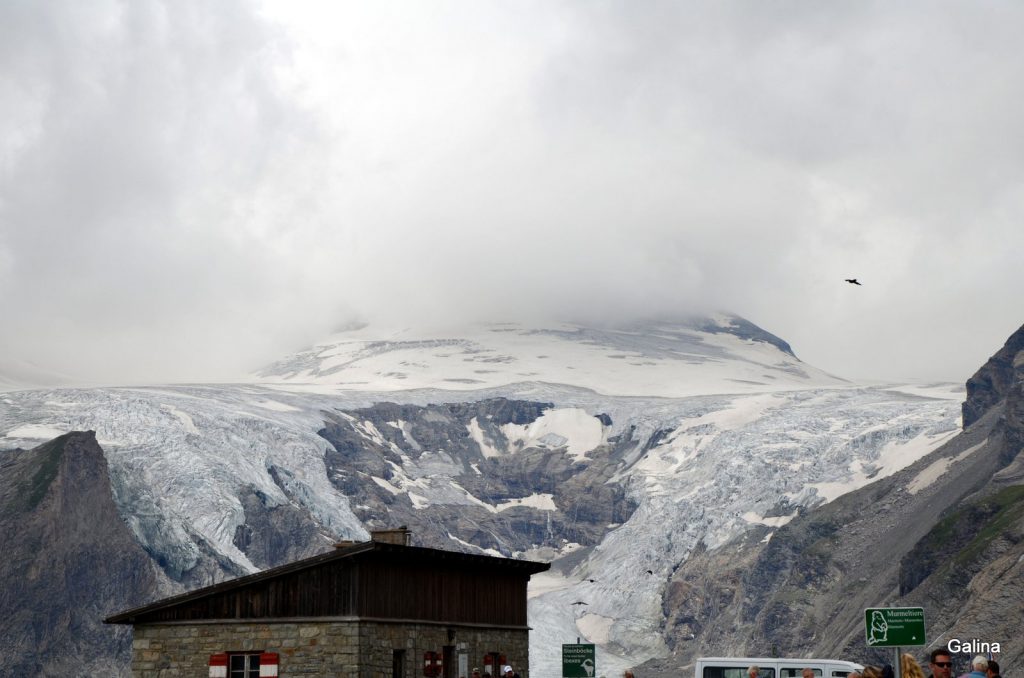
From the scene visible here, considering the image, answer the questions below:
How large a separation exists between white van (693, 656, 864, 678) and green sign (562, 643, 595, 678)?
4525 mm

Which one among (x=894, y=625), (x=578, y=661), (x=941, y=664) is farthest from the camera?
(x=578, y=661)

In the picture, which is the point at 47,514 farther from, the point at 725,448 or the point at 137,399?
the point at 725,448

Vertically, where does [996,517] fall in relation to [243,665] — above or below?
above

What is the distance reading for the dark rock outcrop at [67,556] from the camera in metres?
140

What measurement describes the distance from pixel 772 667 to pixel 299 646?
12520 mm

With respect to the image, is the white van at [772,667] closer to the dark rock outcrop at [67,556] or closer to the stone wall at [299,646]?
the stone wall at [299,646]

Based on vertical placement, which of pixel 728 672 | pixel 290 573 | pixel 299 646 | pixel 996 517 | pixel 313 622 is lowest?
pixel 728 672

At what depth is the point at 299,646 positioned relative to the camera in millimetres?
38562

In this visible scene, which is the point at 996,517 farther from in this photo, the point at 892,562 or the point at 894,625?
the point at 894,625

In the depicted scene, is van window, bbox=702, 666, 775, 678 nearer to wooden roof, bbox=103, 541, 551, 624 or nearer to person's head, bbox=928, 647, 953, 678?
wooden roof, bbox=103, 541, 551, 624

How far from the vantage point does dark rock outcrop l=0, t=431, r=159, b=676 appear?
140m

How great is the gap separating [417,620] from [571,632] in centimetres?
11245

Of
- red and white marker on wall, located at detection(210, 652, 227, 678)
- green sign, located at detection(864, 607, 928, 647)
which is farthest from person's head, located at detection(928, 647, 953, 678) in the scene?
red and white marker on wall, located at detection(210, 652, 227, 678)

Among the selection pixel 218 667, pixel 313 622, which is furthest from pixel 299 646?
pixel 218 667
